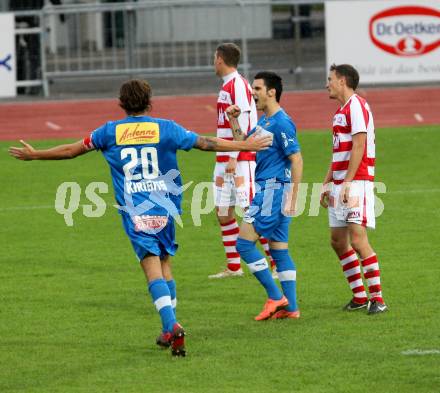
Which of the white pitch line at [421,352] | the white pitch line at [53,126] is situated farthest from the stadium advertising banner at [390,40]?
the white pitch line at [421,352]

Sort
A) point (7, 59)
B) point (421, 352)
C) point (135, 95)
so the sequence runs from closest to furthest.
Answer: point (421, 352) → point (135, 95) → point (7, 59)

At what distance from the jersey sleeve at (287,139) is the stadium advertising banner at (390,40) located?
52.1ft

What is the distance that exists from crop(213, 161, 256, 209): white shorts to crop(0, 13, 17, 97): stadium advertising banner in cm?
1457

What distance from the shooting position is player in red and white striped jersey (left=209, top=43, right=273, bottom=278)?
11789 mm

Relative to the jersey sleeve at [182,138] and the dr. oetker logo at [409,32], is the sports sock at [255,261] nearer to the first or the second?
the jersey sleeve at [182,138]

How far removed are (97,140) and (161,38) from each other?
58.5 feet

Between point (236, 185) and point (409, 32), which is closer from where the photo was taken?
point (236, 185)

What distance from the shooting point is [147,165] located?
28.9ft

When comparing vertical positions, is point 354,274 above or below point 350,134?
below

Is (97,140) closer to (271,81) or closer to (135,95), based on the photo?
(135,95)

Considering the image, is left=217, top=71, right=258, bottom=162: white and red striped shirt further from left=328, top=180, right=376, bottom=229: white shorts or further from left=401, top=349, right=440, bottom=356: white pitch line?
left=401, top=349, right=440, bottom=356: white pitch line

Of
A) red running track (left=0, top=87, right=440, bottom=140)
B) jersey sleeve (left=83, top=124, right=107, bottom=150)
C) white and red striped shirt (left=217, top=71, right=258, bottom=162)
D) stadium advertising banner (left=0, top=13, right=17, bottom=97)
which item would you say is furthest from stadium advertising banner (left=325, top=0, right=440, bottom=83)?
jersey sleeve (left=83, top=124, right=107, bottom=150)

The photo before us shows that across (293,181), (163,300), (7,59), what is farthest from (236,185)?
(7,59)

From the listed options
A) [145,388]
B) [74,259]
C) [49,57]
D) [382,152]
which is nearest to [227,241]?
[74,259]
